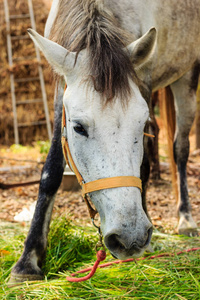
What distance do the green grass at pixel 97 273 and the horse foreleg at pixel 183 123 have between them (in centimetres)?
73

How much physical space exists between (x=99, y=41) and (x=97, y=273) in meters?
1.47

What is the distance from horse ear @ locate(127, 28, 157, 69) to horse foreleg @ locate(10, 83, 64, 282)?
703 mm

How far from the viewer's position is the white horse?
5.41 feet

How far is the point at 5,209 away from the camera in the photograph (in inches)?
157

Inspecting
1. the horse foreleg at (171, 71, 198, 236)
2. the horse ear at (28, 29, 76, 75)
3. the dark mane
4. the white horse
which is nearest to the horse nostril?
the white horse

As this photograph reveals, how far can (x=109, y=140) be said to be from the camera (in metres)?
1.69

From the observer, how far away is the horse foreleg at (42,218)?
7.71 feet

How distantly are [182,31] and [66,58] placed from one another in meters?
1.54

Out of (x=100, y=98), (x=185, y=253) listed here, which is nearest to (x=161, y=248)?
(x=185, y=253)

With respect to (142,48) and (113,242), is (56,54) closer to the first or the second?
(142,48)

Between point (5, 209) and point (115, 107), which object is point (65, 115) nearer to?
point (115, 107)

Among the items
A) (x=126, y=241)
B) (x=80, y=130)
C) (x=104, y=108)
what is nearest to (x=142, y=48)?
(x=104, y=108)

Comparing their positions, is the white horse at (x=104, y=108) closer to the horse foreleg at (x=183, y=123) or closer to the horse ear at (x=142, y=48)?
the horse ear at (x=142, y=48)

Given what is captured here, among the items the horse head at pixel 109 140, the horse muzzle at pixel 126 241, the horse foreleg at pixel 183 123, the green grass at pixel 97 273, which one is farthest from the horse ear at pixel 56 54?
the horse foreleg at pixel 183 123
